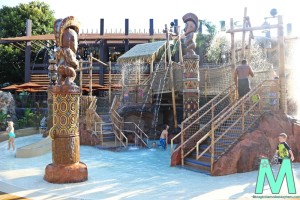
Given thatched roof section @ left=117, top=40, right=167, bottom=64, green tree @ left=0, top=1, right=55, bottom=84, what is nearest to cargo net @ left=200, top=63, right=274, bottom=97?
thatched roof section @ left=117, top=40, right=167, bottom=64

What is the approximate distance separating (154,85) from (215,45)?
15.8 meters

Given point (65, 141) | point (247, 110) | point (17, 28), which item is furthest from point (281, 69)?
point (17, 28)

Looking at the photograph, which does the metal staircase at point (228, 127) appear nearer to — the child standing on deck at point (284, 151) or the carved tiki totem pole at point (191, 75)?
the carved tiki totem pole at point (191, 75)

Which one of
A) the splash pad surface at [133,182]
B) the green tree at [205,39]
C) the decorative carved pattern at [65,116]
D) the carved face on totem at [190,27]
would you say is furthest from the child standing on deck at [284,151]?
the green tree at [205,39]

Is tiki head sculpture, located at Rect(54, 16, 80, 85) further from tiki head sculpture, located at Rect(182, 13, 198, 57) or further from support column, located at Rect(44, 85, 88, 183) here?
tiki head sculpture, located at Rect(182, 13, 198, 57)

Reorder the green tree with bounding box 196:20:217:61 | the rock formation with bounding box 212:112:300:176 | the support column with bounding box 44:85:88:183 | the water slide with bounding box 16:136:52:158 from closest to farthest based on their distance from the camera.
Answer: the support column with bounding box 44:85:88:183 < the rock formation with bounding box 212:112:300:176 < the water slide with bounding box 16:136:52:158 < the green tree with bounding box 196:20:217:61

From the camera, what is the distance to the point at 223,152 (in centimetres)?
1036

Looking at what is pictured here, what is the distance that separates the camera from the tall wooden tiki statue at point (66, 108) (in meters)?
9.46

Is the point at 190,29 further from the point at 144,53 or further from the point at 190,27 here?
the point at 144,53

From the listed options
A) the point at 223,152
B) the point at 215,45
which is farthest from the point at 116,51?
the point at 223,152
